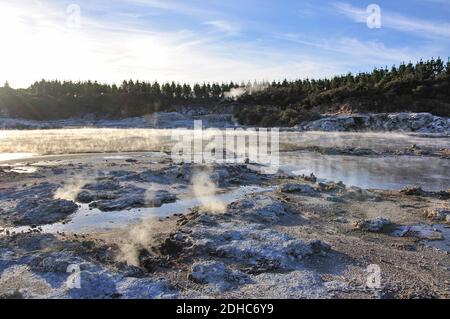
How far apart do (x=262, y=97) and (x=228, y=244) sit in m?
84.2

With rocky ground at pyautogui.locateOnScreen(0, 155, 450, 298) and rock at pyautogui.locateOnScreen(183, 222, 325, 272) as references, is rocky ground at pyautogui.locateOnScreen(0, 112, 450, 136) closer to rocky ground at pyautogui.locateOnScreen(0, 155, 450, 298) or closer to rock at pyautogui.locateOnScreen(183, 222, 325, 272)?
rocky ground at pyautogui.locateOnScreen(0, 155, 450, 298)

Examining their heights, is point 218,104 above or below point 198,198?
above

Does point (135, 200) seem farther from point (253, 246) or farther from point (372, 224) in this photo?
point (372, 224)

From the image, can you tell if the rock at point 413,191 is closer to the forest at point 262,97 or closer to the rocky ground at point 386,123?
the rocky ground at point 386,123

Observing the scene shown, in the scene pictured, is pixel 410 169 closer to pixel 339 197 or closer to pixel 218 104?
pixel 339 197

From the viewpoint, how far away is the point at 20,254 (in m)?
11.2

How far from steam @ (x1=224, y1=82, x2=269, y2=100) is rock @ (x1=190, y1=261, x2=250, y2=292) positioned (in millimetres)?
91919

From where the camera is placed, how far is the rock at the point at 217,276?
31.3 ft

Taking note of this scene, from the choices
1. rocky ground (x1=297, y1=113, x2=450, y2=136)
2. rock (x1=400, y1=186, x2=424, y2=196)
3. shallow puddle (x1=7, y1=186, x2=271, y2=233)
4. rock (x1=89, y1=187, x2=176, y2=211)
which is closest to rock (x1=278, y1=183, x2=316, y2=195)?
shallow puddle (x1=7, y1=186, x2=271, y2=233)

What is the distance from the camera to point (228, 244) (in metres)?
11.9

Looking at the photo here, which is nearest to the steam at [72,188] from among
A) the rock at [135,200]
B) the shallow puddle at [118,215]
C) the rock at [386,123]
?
the shallow puddle at [118,215]

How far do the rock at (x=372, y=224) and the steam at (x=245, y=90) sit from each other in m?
87.9
